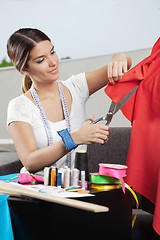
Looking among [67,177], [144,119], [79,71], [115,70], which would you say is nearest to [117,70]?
[115,70]

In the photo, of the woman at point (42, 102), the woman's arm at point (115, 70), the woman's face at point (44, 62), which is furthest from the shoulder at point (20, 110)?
the woman's arm at point (115, 70)

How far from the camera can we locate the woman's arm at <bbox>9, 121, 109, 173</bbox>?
44.5 inches

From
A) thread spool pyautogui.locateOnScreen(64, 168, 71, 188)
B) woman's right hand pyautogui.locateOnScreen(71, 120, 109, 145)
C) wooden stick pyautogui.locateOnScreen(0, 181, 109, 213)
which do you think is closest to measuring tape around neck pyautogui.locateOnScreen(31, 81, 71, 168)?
woman's right hand pyautogui.locateOnScreen(71, 120, 109, 145)

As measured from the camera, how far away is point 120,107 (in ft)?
3.86

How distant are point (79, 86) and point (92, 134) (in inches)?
19.7

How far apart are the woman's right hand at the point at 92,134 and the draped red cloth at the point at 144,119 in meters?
0.12

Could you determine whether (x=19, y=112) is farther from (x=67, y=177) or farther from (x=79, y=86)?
(x=67, y=177)

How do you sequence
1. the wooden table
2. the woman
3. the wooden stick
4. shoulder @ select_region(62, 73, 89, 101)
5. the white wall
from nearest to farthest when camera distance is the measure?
the wooden stick < the wooden table < the woman < shoulder @ select_region(62, 73, 89, 101) < the white wall

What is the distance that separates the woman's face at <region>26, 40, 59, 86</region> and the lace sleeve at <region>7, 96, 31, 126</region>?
15 centimetres

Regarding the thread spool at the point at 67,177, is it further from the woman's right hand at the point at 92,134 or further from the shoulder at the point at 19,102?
the shoulder at the point at 19,102

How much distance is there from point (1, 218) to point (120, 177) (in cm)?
37

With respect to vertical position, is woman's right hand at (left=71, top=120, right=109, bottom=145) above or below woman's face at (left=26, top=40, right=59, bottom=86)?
below

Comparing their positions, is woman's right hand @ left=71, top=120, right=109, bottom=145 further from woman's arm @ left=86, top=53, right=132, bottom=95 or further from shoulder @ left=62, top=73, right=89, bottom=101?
shoulder @ left=62, top=73, right=89, bottom=101

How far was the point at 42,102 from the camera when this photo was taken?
60.1 inches
